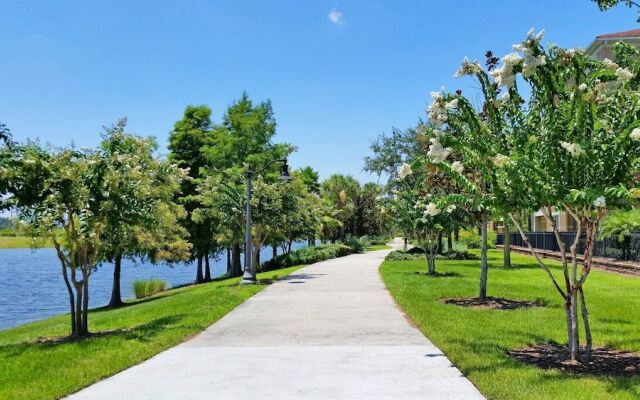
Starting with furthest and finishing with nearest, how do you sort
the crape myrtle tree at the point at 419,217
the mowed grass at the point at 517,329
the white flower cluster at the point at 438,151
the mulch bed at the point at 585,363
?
the crape myrtle tree at the point at 419,217 → the white flower cluster at the point at 438,151 → the mulch bed at the point at 585,363 → the mowed grass at the point at 517,329

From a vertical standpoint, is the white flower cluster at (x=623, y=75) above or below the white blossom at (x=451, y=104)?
above

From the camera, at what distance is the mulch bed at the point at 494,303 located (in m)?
13.0

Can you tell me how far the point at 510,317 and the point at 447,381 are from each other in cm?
541

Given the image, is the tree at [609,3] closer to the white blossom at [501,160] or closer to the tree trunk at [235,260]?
the white blossom at [501,160]

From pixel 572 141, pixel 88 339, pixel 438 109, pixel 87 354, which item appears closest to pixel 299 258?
pixel 88 339

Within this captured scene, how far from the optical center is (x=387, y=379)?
654 centimetres

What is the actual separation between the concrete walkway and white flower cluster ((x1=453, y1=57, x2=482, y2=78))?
13.1ft

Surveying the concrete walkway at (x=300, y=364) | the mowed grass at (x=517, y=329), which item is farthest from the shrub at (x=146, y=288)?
the concrete walkway at (x=300, y=364)

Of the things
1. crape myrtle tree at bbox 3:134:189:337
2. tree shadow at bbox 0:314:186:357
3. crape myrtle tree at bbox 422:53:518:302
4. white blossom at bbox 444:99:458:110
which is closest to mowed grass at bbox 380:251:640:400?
crape myrtle tree at bbox 422:53:518:302

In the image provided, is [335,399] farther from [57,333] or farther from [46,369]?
[57,333]

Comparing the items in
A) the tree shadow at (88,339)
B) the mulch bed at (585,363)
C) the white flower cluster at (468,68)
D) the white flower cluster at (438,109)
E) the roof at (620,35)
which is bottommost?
the tree shadow at (88,339)

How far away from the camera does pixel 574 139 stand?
6633 mm

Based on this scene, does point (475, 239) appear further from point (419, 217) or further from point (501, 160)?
point (501, 160)

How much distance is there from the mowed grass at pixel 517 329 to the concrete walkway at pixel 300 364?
37 centimetres
